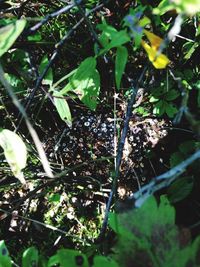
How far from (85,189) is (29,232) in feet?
1.17

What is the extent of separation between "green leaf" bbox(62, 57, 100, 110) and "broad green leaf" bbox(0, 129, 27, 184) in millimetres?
250

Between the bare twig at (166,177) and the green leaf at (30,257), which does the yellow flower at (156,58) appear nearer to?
the bare twig at (166,177)

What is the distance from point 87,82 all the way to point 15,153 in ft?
1.27

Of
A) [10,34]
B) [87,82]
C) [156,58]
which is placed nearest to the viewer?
[156,58]

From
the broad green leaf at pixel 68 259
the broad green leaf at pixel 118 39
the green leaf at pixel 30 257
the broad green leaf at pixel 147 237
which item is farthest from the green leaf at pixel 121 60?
the green leaf at pixel 30 257

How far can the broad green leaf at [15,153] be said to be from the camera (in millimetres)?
1149

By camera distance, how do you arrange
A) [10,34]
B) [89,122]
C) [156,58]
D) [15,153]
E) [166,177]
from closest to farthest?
[166,177] → [156,58] → [10,34] → [15,153] → [89,122]

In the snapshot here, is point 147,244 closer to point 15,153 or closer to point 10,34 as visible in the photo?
point 15,153

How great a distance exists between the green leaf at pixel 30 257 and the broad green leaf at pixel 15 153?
0.83 ft

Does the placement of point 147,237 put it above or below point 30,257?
above

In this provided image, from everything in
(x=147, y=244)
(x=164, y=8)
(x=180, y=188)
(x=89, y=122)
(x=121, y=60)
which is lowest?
(x=180, y=188)

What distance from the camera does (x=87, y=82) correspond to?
4.38ft

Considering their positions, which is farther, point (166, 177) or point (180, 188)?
point (180, 188)

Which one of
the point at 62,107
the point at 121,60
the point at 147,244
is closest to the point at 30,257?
the point at 147,244
